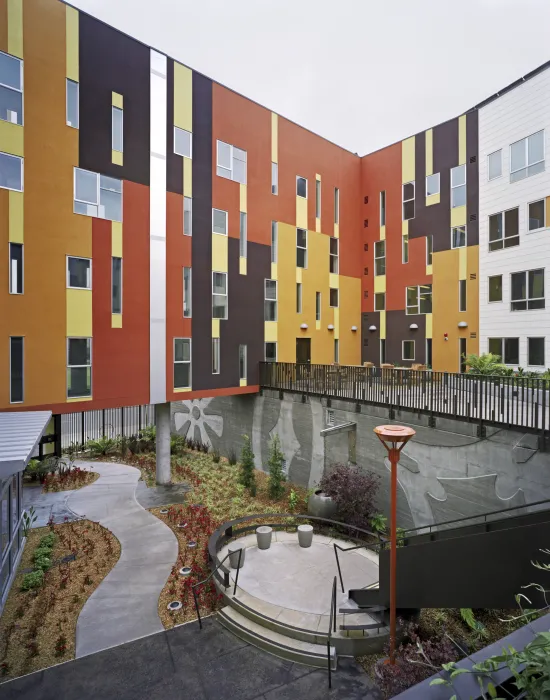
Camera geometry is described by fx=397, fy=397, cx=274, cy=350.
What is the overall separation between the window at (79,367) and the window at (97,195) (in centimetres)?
444

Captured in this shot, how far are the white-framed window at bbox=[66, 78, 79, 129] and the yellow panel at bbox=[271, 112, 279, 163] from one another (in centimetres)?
914

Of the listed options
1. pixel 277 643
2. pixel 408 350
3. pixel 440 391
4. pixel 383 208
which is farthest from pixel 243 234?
pixel 277 643

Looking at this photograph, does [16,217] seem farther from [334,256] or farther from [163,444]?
[334,256]

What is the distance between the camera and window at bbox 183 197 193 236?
16.2m

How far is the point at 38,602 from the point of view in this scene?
8477 mm

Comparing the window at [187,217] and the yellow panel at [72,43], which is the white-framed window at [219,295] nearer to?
the window at [187,217]

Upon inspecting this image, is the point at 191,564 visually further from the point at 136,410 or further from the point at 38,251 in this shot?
the point at 136,410

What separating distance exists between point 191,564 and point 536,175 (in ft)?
65.6

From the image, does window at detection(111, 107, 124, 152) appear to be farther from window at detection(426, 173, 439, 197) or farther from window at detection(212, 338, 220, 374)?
window at detection(426, 173, 439, 197)

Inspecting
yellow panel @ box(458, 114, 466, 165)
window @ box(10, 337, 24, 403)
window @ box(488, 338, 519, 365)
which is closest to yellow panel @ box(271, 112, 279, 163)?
yellow panel @ box(458, 114, 466, 165)

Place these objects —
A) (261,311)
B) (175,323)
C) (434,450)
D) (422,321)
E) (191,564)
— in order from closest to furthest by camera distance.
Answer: (191,564) → (434,450) → (175,323) → (261,311) → (422,321)

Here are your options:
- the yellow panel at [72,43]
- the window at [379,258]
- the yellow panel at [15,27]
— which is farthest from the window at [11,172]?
the window at [379,258]

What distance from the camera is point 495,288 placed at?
1898cm

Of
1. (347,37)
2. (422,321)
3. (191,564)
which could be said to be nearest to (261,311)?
(422,321)
